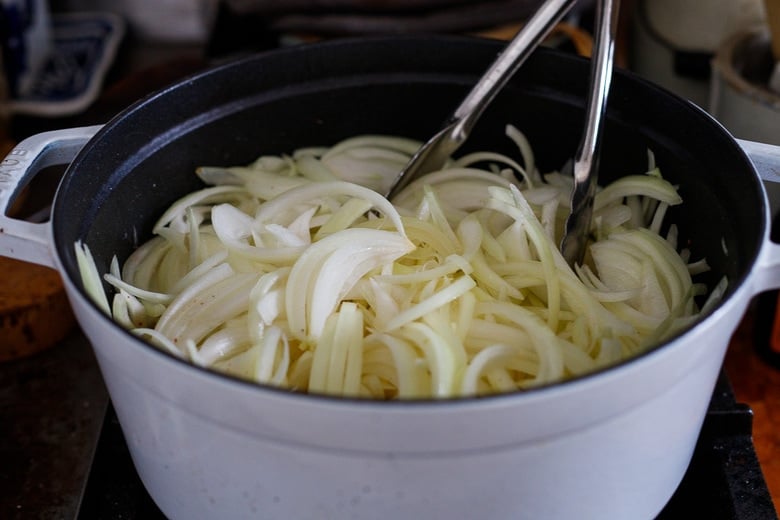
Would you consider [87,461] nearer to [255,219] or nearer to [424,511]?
[255,219]

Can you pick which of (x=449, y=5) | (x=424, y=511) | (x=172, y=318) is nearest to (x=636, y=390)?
(x=424, y=511)

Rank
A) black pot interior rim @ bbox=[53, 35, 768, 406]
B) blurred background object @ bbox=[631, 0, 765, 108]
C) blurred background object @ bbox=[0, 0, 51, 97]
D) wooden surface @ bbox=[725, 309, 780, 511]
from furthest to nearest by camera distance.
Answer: blurred background object @ bbox=[0, 0, 51, 97], blurred background object @ bbox=[631, 0, 765, 108], wooden surface @ bbox=[725, 309, 780, 511], black pot interior rim @ bbox=[53, 35, 768, 406]

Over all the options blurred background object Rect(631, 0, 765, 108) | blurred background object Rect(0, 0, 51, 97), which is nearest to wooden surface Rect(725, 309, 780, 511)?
blurred background object Rect(631, 0, 765, 108)

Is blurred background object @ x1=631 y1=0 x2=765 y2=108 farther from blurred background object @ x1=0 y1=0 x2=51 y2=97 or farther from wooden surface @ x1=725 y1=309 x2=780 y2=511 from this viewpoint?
blurred background object @ x1=0 y1=0 x2=51 y2=97

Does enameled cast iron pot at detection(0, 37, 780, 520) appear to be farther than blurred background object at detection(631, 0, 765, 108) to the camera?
No

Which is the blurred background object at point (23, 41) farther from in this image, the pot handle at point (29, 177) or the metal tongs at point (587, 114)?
the metal tongs at point (587, 114)

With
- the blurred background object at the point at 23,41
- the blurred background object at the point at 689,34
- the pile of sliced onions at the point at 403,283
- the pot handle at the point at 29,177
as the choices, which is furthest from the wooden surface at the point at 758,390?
the blurred background object at the point at 23,41

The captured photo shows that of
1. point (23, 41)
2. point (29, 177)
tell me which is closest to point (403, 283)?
point (29, 177)

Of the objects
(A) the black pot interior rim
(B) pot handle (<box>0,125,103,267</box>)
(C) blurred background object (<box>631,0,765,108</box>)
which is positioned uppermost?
(A) the black pot interior rim

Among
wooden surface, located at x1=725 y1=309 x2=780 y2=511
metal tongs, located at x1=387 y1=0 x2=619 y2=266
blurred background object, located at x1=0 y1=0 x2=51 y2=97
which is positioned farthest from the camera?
blurred background object, located at x1=0 y1=0 x2=51 y2=97
